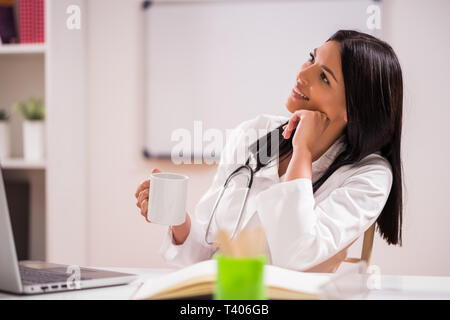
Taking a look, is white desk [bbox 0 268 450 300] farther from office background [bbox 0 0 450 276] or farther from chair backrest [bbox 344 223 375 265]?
office background [bbox 0 0 450 276]

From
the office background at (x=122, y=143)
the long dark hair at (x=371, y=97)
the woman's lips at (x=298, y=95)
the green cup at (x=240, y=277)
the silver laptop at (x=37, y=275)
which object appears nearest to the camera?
the green cup at (x=240, y=277)

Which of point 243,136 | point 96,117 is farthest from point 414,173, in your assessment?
point 96,117

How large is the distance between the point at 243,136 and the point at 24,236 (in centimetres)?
133

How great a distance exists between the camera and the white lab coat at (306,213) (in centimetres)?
91

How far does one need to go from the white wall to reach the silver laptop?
3.94 ft

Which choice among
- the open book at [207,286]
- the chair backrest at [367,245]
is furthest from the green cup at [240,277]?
the chair backrest at [367,245]

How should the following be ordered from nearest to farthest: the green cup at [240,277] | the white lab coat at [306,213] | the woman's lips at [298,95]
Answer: the green cup at [240,277] < the white lab coat at [306,213] < the woman's lips at [298,95]

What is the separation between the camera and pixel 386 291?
0.75m

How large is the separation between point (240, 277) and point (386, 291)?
0.37m

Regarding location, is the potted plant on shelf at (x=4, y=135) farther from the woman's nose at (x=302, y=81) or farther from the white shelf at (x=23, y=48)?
the woman's nose at (x=302, y=81)

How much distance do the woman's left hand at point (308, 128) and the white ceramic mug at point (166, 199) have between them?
1.01ft

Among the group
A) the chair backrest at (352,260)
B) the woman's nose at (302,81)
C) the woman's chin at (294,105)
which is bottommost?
the chair backrest at (352,260)
